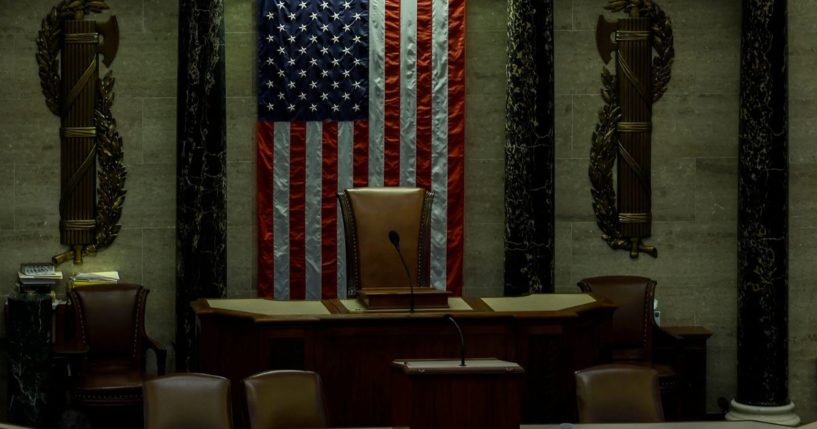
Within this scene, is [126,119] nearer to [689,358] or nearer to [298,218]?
[298,218]

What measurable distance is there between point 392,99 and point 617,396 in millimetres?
4699

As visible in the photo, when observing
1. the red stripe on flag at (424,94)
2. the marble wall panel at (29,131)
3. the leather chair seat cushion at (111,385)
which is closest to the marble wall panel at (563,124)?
the red stripe on flag at (424,94)

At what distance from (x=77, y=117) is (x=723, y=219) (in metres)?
5.40

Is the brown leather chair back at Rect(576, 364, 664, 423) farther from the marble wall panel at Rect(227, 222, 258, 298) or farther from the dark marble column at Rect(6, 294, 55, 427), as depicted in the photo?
the marble wall panel at Rect(227, 222, 258, 298)

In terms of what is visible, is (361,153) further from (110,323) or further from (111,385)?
(111,385)

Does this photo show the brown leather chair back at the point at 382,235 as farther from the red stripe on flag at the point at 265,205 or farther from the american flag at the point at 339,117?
the red stripe on flag at the point at 265,205

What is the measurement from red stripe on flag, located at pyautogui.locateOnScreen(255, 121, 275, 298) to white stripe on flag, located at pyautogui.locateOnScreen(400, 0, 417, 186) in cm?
108

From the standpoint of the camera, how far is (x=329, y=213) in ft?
37.1

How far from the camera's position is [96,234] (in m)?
11.1

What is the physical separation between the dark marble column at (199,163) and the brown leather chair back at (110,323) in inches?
20.1

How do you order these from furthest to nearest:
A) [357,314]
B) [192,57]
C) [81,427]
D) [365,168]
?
[365,168]
[192,57]
[81,427]
[357,314]

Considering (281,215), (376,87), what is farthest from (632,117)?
(281,215)

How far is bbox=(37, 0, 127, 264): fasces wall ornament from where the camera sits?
36.0ft


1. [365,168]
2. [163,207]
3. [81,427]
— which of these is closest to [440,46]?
[365,168]
